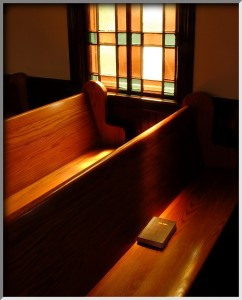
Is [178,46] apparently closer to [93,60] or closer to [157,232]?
[93,60]

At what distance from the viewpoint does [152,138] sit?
8.18 feet

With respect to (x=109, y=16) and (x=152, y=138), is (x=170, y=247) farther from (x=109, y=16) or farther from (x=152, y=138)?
(x=109, y=16)

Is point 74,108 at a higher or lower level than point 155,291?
higher

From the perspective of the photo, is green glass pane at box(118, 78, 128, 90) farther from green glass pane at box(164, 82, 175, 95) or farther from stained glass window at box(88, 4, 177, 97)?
green glass pane at box(164, 82, 175, 95)

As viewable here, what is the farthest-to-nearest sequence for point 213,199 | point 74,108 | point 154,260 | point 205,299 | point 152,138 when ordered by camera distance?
point 74,108 < point 213,199 < point 152,138 < point 154,260 < point 205,299

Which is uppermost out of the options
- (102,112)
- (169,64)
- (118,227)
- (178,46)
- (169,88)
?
(178,46)

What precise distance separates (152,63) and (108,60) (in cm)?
50

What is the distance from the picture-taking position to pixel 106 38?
368 centimetres

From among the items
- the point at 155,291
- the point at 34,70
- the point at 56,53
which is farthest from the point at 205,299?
the point at 34,70

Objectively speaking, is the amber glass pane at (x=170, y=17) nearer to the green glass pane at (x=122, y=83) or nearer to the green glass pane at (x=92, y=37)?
the green glass pane at (x=122, y=83)

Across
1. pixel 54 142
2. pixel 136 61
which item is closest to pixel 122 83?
pixel 136 61

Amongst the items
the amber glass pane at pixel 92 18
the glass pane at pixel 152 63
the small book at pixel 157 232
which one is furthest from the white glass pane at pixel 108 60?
the small book at pixel 157 232

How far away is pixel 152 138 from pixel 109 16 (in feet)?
5.43

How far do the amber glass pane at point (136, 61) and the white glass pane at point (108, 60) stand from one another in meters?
0.21
